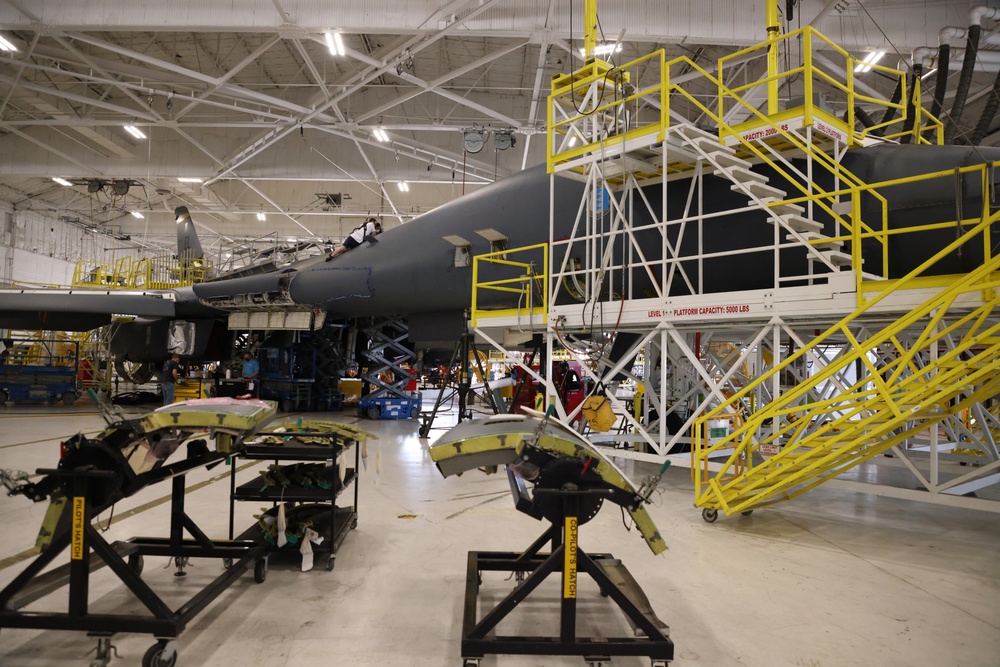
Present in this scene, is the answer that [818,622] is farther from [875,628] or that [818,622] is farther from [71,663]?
[71,663]

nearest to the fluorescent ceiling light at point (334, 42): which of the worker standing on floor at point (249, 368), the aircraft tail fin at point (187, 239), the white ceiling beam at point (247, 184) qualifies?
the white ceiling beam at point (247, 184)

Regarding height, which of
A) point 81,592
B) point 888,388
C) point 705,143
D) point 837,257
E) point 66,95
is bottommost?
point 81,592

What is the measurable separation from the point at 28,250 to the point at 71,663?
41687mm

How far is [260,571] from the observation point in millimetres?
5039

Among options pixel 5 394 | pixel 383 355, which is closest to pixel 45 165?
pixel 5 394

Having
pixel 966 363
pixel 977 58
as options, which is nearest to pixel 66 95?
pixel 966 363

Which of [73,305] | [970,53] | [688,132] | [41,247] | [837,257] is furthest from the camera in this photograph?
[41,247]

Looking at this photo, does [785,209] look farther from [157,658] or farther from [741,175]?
[157,658]

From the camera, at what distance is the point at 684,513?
774cm

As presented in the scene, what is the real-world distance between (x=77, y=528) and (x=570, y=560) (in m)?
3.02

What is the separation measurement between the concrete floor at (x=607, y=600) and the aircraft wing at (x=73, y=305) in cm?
1047

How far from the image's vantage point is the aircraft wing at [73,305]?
16641mm

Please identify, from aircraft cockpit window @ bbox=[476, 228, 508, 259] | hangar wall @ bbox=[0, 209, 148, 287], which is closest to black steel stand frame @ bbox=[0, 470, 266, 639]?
aircraft cockpit window @ bbox=[476, 228, 508, 259]

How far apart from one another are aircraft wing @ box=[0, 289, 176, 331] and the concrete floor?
1047cm
